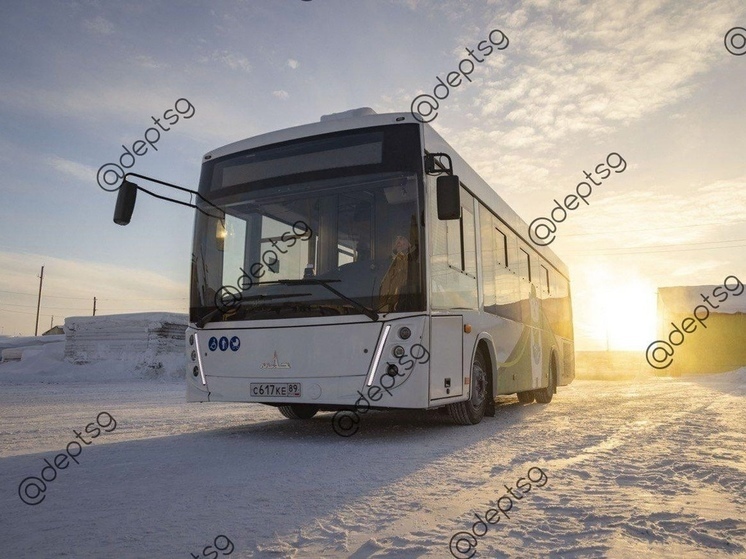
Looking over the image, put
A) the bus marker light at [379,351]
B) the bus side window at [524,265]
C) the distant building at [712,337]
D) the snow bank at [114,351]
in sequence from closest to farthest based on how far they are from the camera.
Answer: the bus marker light at [379,351]
the bus side window at [524,265]
the snow bank at [114,351]
the distant building at [712,337]

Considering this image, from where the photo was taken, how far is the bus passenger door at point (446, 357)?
6410 mm

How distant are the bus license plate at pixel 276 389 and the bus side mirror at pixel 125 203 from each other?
2.28m

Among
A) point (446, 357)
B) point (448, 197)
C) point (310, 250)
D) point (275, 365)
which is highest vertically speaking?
point (448, 197)

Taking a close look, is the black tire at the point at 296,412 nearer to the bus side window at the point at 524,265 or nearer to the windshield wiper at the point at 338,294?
the windshield wiper at the point at 338,294

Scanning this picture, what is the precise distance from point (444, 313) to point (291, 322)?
1668 mm

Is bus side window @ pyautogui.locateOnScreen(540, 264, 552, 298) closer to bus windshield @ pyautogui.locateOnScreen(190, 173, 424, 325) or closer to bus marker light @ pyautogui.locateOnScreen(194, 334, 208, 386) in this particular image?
bus windshield @ pyautogui.locateOnScreen(190, 173, 424, 325)

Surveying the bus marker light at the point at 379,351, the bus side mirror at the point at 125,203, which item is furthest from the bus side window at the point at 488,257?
the bus side mirror at the point at 125,203

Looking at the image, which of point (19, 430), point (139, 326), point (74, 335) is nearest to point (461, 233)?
point (19, 430)

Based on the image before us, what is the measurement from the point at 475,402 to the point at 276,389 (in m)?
2.74

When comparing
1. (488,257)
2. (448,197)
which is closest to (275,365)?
(448,197)

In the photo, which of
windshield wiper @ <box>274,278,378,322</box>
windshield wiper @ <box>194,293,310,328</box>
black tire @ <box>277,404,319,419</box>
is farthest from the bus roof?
black tire @ <box>277,404,319,419</box>

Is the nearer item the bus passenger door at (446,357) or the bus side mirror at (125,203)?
the bus passenger door at (446,357)

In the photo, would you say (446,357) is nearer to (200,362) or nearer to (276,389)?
(276,389)

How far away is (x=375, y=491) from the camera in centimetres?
409
